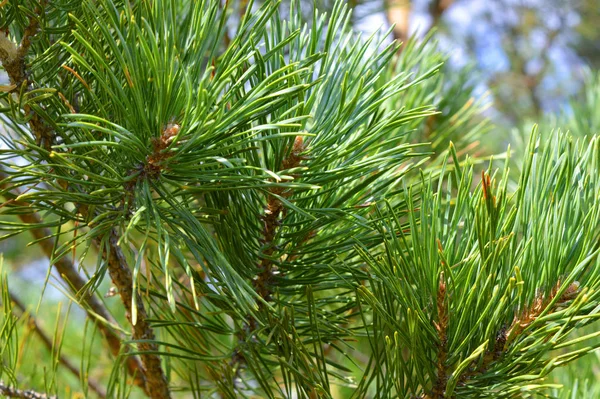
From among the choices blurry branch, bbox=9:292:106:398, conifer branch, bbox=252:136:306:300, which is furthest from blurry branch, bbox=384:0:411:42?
conifer branch, bbox=252:136:306:300

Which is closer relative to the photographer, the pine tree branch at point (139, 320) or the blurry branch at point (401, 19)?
the pine tree branch at point (139, 320)

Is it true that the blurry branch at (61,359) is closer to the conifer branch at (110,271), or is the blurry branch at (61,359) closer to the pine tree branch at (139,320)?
the conifer branch at (110,271)

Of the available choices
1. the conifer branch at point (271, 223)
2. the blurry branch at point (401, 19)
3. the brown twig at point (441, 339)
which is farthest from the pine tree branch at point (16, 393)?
the blurry branch at point (401, 19)

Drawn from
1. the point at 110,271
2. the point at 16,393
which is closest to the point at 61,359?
the point at 16,393

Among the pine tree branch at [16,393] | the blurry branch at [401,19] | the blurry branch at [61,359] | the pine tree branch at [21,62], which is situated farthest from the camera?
the blurry branch at [401,19]

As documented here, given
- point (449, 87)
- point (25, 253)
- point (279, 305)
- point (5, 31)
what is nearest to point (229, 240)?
point (279, 305)

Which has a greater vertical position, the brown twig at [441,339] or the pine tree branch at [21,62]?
the pine tree branch at [21,62]

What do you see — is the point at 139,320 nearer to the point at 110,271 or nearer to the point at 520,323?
the point at 110,271

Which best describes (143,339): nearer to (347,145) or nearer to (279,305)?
(279,305)
